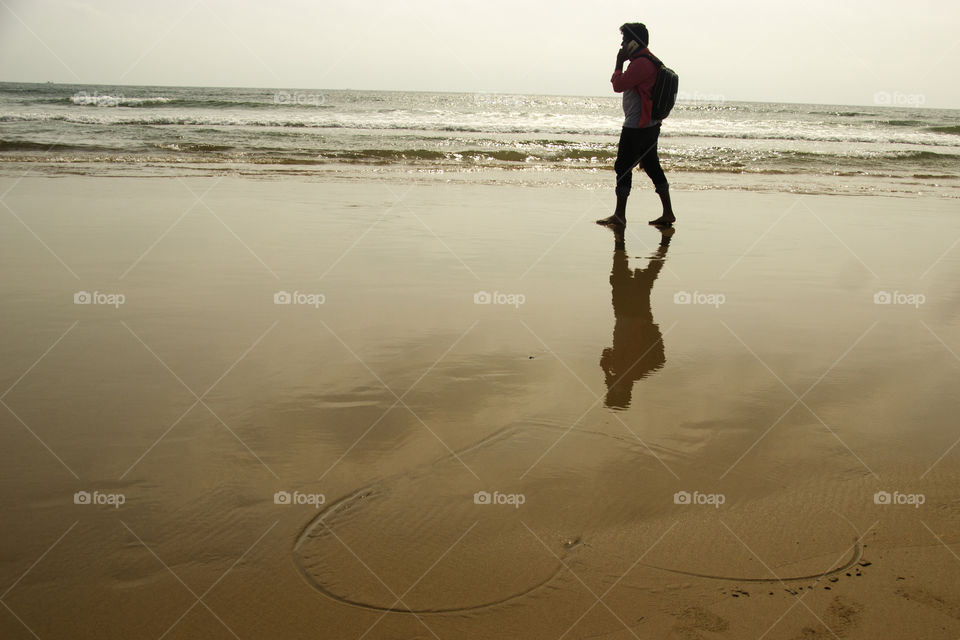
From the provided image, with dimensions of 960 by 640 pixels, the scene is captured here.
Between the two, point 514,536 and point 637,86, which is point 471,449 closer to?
point 514,536

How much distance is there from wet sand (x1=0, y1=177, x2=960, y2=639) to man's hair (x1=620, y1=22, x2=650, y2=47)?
2448 mm

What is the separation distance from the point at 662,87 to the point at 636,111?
0.98 feet

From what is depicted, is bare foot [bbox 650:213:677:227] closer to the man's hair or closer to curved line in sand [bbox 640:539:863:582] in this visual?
the man's hair

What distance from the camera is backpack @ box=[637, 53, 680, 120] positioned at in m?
6.37

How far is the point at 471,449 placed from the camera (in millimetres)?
2490

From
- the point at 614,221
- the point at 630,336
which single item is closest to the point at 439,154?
the point at 614,221

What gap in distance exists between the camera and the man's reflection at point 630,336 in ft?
10.3

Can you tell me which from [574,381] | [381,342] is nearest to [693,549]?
[574,381]

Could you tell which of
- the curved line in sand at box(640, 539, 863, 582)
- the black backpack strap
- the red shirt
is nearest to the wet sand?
the curved line in sand at box(640, 539, 863, 582)

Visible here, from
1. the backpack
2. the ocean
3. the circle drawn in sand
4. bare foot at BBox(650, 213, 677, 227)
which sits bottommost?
the circle drawn in sand

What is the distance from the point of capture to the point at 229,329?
3.64m

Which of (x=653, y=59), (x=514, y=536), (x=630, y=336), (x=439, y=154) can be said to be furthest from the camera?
(x=439, y=154)

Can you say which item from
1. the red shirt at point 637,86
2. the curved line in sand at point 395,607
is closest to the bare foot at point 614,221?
the red shirt at point 637,86

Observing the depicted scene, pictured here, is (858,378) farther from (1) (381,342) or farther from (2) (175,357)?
(2) (175,357)
